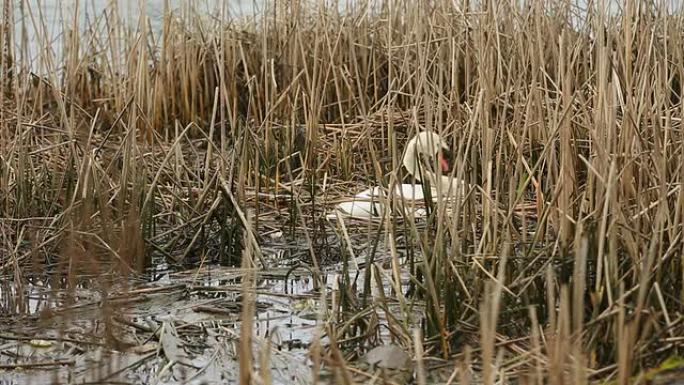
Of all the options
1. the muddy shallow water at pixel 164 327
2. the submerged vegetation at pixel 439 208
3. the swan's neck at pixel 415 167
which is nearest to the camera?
the submerged vegetation at pixel 439 208

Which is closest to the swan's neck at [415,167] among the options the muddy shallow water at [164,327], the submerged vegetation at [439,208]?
the submerged vegetation at [439,208]

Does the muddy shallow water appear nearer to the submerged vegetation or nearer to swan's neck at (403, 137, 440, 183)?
the submerged vegetation

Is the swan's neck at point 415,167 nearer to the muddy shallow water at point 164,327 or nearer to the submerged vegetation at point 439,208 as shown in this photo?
the submerged vegetation at point 439,208

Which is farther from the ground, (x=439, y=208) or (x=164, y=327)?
(x=439, y=208)

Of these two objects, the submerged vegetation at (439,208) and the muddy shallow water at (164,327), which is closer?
the submerged vegetation at (439,208)

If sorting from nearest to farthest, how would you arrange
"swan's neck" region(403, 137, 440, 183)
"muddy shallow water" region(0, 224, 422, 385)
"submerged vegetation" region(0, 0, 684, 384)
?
1. "submerged vegetation" region(0, 0, 684, 384)
2. "muddy shallow water" region(0, 224, 422, 385)
3. "swan's neck" region(403, 137, 440, 183)

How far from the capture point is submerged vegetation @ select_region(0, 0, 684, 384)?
8.19ft

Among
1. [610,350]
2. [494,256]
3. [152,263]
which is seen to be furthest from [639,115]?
[152,263]

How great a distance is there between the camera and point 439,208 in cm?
288

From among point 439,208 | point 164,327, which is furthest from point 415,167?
point 164,327

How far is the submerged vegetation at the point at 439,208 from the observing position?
98.3 inches

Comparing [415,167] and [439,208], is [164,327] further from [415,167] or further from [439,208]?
[415,167]

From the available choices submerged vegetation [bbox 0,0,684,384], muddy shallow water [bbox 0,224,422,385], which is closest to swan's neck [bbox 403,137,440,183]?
submerged vegetation [bbox 0,0,684,384]

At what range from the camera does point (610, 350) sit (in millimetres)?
2514
